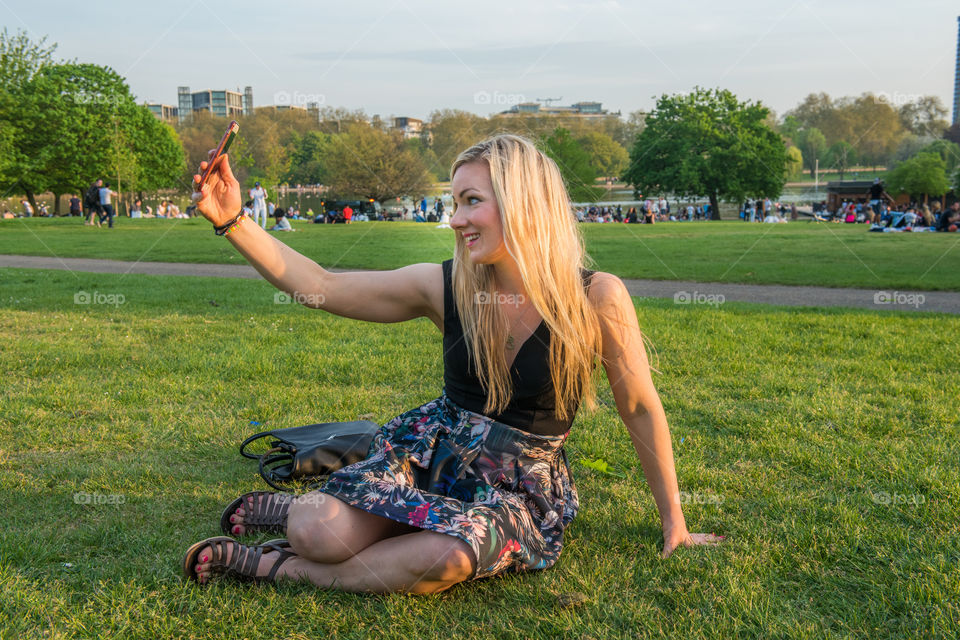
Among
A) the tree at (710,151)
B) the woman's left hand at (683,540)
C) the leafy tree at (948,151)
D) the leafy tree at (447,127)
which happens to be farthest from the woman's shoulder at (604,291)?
the leafy tree at (447,127)

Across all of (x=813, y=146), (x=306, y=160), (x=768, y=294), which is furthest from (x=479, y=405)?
(x=813, y=146)

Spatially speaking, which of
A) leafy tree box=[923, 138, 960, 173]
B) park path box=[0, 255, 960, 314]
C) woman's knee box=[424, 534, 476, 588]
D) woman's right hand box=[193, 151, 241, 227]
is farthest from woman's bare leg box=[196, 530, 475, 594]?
leafy tree box=[923, 138, 960, 173]

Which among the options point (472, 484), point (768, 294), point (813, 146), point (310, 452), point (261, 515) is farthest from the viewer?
point (813, 146)

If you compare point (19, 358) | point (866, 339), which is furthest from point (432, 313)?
point (866, 339)

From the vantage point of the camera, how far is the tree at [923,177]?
5325 cm

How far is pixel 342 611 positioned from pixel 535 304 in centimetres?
123

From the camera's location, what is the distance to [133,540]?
3.09 metres

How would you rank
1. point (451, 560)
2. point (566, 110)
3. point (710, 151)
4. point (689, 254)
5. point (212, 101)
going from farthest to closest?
point (212, 101), point (566, 110), point (710, 151), point (689, 254), point (451, 560)

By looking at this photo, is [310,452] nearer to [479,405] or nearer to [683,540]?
[479,405]

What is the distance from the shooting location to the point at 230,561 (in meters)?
2.68

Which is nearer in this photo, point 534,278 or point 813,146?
point 534,278

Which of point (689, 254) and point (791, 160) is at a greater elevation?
point (791, 160)

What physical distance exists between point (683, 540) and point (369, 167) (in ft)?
209

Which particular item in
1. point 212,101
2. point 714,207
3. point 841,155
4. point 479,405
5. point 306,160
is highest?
point 212,101
